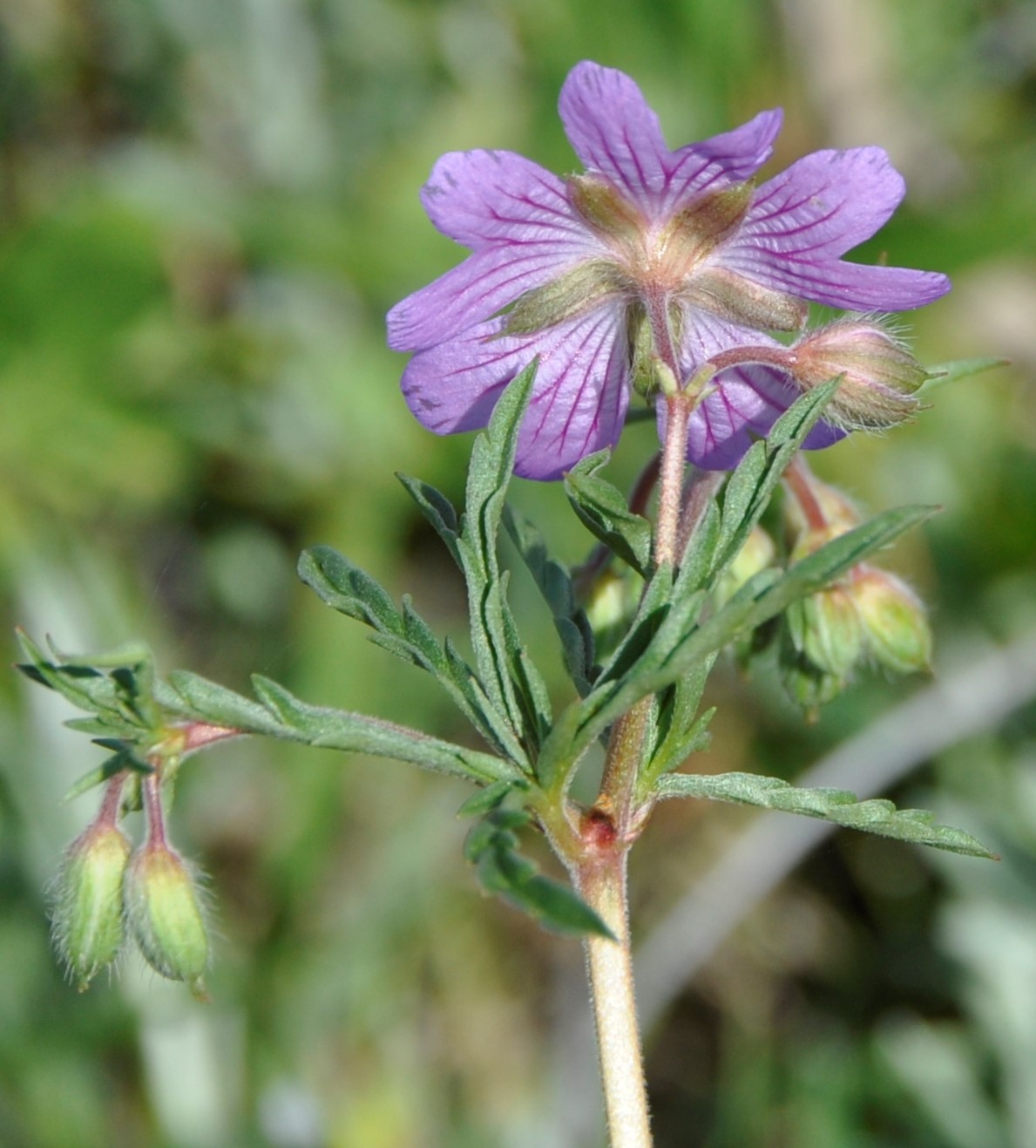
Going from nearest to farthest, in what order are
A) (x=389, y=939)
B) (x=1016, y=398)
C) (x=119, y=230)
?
(x=389, y=939) < (x=119, y=230) < (x=1016, y=398)

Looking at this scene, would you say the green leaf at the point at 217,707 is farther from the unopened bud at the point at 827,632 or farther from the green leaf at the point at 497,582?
the unopened bud at the point at 827,632

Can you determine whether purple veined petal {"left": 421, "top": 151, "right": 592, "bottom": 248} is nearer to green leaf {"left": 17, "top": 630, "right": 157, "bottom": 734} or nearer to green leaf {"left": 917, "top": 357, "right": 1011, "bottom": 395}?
green leaf {"left": 917, "top": 357, "right": 1011, "bottom": 395}

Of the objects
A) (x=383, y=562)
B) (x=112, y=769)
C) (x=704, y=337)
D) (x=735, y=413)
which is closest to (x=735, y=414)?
(x=735, y=413)

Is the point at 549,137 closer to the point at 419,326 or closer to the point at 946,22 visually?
the point at 946,22

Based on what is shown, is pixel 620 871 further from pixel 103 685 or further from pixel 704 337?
pixel 704 337

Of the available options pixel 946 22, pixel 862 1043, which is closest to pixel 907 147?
pixel 946 22

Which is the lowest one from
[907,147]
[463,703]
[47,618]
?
[463,703]
